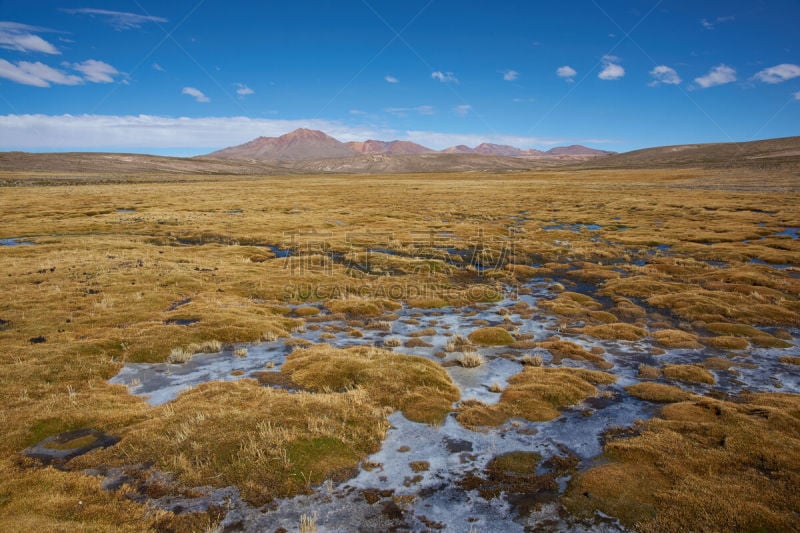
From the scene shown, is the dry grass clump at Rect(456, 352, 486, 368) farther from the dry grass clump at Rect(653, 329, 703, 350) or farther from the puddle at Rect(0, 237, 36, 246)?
the puddle at Rect(0, 237, 36, 246)

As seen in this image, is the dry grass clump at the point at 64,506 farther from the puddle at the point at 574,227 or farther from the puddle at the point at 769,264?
the puddle at the point at 574,227

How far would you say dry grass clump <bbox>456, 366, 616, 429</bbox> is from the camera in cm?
1330

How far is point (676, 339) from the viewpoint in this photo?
19812 mm

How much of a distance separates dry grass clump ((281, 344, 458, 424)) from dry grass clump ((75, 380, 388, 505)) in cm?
104

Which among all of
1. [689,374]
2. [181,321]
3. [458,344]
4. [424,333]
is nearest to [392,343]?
[424,333]

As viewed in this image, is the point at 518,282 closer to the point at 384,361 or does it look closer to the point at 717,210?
the point at 384,361

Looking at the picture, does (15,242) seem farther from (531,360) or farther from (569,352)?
(569,352)

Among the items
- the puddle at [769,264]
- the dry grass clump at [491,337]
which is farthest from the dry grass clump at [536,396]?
the puddle at [769,264]

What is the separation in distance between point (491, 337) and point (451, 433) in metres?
8.69

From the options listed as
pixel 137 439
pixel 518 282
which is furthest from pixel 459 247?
pixel 137 439

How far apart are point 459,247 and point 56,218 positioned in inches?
2365

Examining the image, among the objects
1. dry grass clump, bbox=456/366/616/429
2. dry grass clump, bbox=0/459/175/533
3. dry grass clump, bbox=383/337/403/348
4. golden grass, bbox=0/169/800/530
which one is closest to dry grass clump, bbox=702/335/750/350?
golden grass, bbox=0/169/800/530

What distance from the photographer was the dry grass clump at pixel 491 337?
795 inches

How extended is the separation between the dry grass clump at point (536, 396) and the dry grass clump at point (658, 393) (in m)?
1.02
